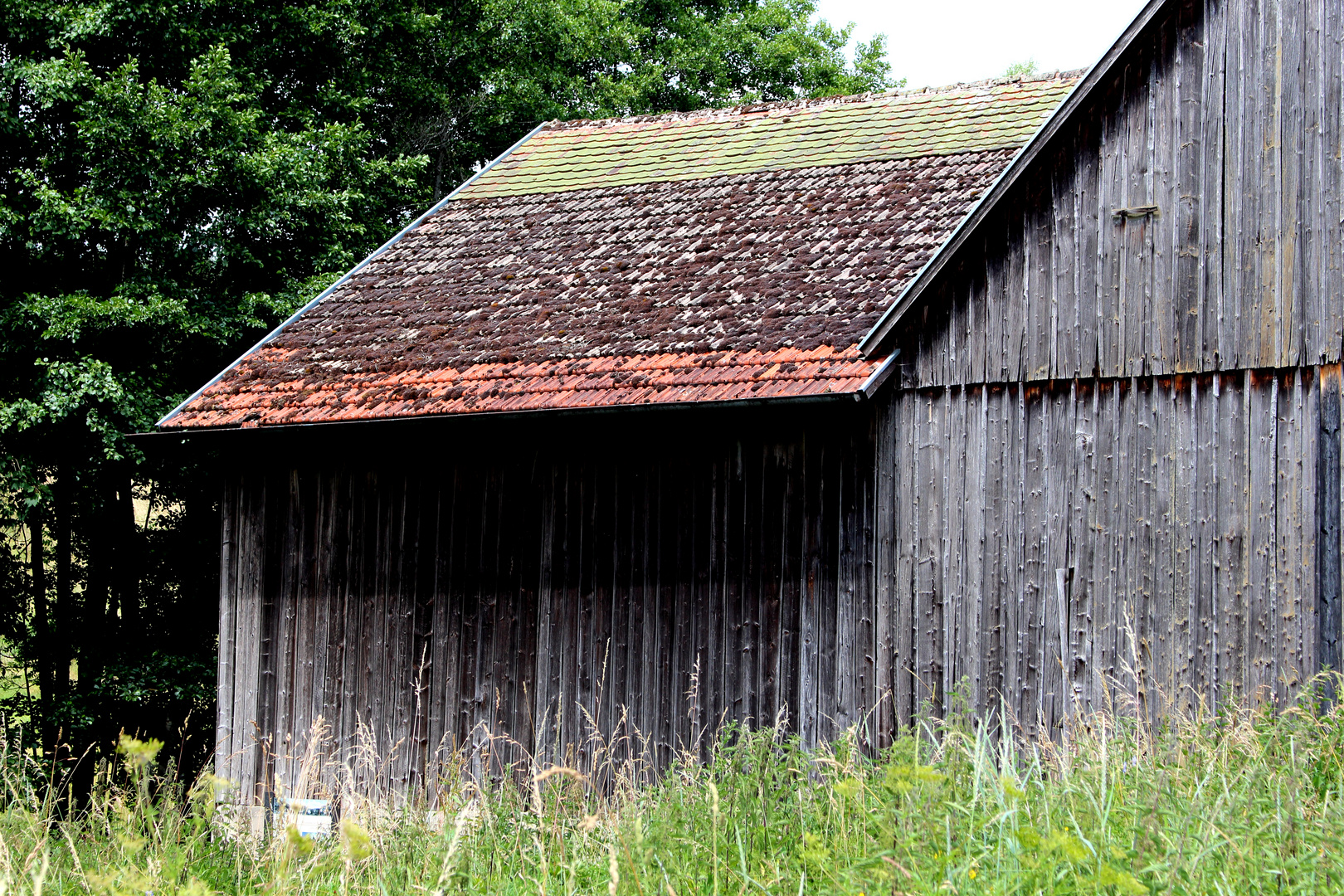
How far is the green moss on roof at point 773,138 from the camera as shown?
39.2 ft

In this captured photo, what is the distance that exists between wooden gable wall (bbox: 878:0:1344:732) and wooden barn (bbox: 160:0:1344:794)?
2 cm

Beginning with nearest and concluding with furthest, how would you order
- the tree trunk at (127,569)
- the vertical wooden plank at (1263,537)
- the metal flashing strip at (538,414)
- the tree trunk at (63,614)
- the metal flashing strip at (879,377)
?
1. the vertical wooden plank at (1263,537)
2. the metal flashing strip at (879,377)
3. the metal flashing strip at (538,414)
4. the tree trunk at (127,569)
5. the tree trunk at (63,614)

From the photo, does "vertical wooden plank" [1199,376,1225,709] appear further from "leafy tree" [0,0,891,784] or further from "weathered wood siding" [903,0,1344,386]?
"leafy tree" [0,0,891,784]

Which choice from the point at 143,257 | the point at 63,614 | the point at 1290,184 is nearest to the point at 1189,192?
the point at 1290,184

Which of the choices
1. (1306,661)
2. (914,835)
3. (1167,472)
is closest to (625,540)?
(1167,472)

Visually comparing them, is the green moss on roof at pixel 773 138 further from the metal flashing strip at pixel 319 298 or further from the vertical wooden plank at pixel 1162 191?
the vertical wooden plank at pixel 1162 191

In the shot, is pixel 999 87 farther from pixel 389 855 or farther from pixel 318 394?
pixel 389 855

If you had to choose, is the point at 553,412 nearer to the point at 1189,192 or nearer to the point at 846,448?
the point at 846,448

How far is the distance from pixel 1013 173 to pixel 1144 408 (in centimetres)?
164

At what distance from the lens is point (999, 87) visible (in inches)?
500

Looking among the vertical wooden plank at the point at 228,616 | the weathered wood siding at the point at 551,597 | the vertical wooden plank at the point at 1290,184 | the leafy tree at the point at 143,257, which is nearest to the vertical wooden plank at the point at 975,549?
the weathered wood siding at the point at 551,597

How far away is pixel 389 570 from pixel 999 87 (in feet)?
24.2

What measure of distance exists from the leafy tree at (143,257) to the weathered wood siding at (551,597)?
5686 millimetres

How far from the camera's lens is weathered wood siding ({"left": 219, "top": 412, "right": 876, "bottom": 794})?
8.85 m
